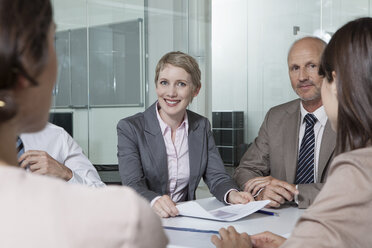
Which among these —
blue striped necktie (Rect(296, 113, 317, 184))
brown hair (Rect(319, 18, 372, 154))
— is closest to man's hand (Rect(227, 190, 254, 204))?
blue striped necktie (Rect(296, 113, 317, 184))

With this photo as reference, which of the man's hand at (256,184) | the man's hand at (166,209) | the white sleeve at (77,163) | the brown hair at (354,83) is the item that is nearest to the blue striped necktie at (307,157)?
the man's hand at (256,184)

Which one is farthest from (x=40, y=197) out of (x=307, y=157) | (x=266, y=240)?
(x=307, y=157)

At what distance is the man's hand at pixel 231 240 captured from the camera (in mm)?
1526

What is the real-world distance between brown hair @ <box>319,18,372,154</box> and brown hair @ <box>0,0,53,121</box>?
886 millimetres

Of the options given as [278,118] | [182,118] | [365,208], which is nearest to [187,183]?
Result: [182,118]

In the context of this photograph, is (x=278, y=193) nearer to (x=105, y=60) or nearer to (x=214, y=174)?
(x=214, y=174)

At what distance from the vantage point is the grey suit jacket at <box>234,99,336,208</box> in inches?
107

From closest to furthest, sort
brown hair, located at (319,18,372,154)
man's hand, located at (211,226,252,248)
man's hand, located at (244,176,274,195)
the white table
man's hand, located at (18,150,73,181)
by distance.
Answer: brown hair, located at (319,18,372,154) → man's hand, located at (211,226,252,248) → the white table → man's hand, located at (18,150,73,181) → man's hand, located at (244,176,274,195)

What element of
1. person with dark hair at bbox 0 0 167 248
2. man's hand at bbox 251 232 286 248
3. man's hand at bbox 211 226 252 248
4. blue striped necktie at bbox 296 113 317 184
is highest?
person with dark hair at bbox 0 0 167 248

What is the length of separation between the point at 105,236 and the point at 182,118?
7.54ft

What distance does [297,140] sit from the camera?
2.87 metres

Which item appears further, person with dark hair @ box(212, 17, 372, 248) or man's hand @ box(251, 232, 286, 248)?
man's hand @ box(251, 232, 286, 248)

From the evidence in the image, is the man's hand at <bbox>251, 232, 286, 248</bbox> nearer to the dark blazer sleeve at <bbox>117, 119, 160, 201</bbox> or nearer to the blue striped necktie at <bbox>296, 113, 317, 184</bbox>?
the dark blazer sleeve at <bbox>117, 119, 160, 201</bbox>

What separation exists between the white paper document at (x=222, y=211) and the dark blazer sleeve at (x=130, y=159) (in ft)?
1.45
